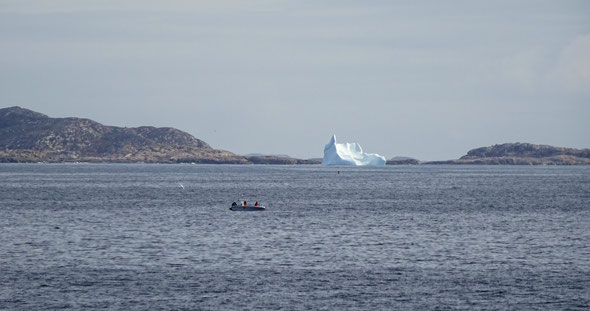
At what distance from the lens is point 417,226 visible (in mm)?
84812

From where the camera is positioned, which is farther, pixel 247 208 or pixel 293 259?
pixel 247 208

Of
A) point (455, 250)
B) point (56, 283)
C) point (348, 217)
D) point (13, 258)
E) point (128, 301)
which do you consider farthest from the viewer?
point (348, 217)

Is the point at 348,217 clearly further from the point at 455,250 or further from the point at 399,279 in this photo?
the point at 399,279

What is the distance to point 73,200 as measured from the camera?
415ft

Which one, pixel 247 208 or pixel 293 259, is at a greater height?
pixel 247 208

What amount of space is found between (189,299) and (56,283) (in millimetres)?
8829

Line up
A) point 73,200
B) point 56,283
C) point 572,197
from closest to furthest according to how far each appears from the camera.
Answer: point 56,283
point 73,200
point 572,197

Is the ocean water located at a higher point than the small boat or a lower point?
lower

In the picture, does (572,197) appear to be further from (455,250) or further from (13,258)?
(13,258)

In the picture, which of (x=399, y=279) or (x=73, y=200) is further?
(x=73, y=200)

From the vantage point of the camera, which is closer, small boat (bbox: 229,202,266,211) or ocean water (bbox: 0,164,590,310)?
ocean water (bbox: 0,164,590,310)

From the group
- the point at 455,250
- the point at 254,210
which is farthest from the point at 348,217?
the point at 455,250

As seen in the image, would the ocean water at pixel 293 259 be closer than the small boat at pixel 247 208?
Yes

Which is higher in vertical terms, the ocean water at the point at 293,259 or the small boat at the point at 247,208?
the small boat at the point at 247,208
